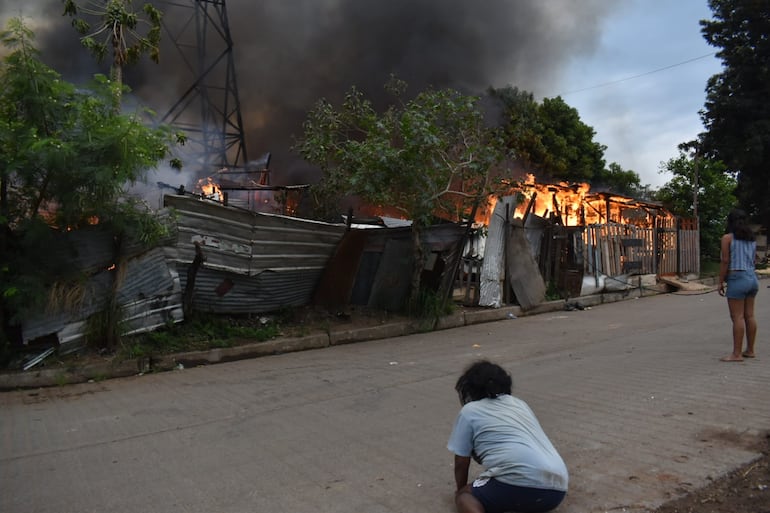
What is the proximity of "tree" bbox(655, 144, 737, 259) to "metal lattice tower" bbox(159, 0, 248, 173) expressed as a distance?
17.5 m

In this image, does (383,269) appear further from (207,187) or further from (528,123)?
(528,123)

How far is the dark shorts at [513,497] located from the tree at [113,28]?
43.8 feet

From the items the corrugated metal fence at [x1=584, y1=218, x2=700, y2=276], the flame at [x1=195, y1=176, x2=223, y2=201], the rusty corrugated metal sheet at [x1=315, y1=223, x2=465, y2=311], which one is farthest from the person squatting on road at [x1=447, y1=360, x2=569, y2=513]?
the flame at [x1=195, y1=176, x2=223, y2=201]

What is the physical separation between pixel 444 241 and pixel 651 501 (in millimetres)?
8101

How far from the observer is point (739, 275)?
6.34 m

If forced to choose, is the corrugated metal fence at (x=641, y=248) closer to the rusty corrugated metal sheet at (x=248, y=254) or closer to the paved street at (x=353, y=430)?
the paved street at (x=353, y=430)

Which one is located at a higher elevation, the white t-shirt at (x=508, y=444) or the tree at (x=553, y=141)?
the tree at (x=553, y=141)

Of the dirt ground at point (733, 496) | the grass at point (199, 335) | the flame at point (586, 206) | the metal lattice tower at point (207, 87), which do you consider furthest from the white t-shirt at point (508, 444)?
the metal lattice tower at point (207, 87)

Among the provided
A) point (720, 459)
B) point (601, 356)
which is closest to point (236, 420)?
point (720, 459)

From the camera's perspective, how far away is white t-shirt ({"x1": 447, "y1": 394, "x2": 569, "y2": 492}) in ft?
8.87

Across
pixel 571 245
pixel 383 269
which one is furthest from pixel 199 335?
pixel 571 245

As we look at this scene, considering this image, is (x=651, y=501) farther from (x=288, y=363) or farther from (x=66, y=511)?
(x=288, y=363)

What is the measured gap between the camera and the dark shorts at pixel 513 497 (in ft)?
8.89

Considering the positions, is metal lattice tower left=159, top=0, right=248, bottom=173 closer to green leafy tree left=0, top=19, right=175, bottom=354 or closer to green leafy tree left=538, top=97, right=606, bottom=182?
green leafy tree left=538, top=97, right=606, bottom=182
